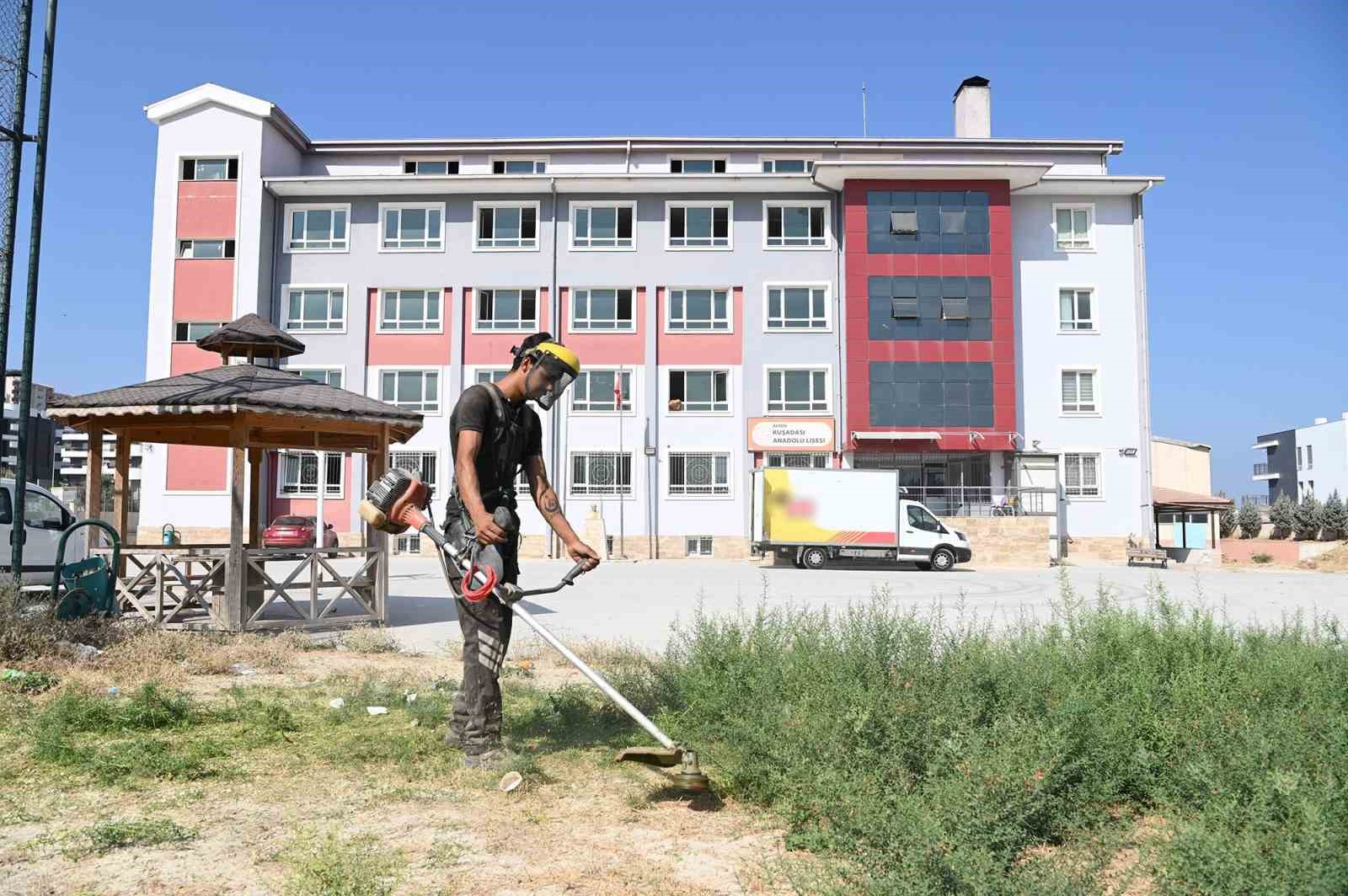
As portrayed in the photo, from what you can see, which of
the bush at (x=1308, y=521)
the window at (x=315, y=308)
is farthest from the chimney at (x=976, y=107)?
the bush at (x=1308, y=521)

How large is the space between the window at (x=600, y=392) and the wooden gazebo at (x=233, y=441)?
2219 cm

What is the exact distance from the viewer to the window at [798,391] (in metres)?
35.3

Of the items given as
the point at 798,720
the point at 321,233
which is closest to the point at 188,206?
the point at 321,233

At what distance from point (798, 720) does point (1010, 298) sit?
33.3 meters

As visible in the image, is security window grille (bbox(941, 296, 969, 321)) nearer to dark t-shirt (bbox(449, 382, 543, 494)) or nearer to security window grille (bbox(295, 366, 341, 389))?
security window grille (bbox(295, 366, 341, 389))

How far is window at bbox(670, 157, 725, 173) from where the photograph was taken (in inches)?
1527

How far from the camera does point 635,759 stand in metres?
4.88

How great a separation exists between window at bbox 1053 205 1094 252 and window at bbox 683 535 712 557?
56.2 ft

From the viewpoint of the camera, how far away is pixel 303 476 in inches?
1407

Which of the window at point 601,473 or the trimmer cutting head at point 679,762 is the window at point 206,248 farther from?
the trimmer cutting head at point 679,762

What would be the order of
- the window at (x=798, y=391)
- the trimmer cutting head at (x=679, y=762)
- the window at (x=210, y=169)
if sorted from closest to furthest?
the trimmer cutting head at (x=679, y=762) < the window at (x=798, y=391) < the window at (x=210, y=169)

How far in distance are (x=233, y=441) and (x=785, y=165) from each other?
31020 millimetres

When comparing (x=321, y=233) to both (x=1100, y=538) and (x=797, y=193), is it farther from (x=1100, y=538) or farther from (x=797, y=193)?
(x=1100, y=538)

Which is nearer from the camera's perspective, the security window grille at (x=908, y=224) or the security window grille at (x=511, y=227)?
the security window grille at (x=908, y=224)
